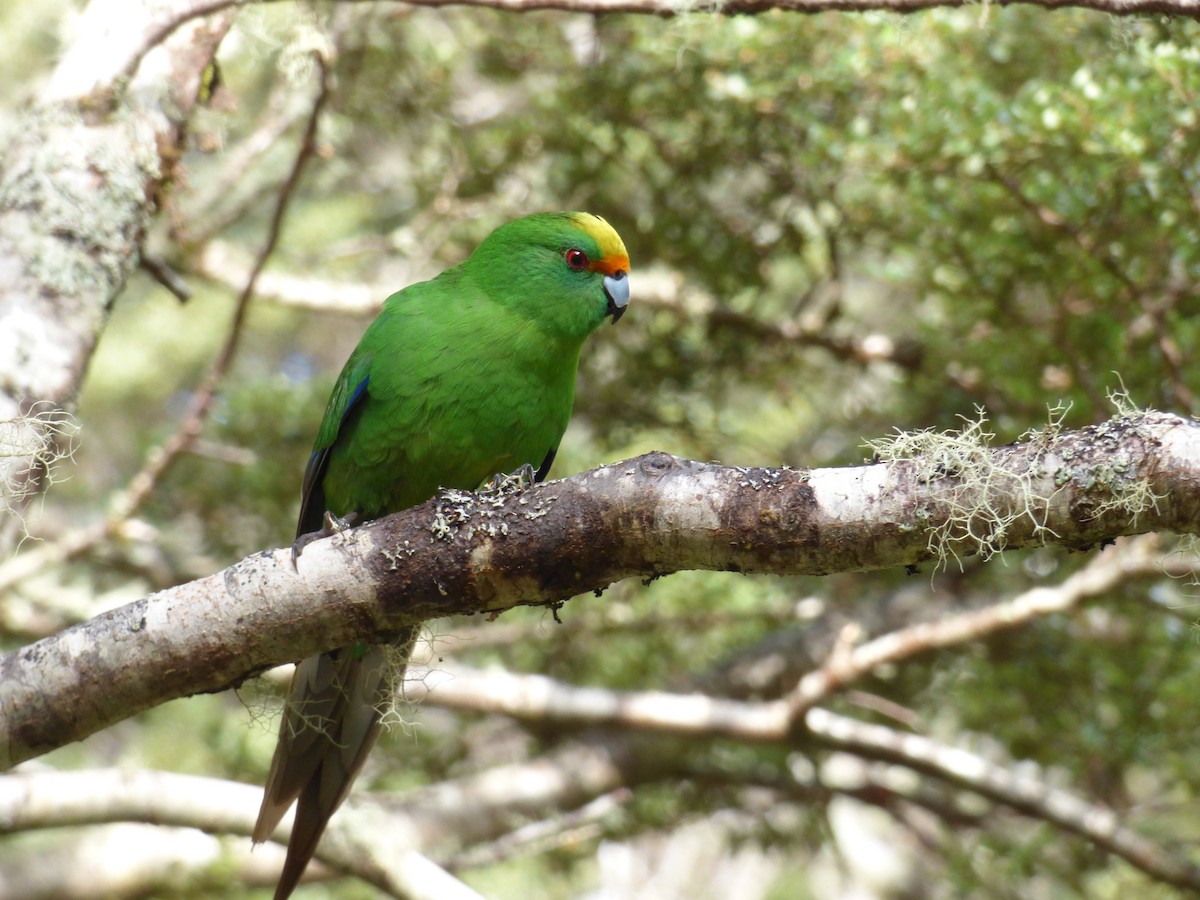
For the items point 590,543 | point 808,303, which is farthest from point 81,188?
point 808,303

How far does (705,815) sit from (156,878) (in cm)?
246

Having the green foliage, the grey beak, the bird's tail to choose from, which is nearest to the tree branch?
the bird's tail

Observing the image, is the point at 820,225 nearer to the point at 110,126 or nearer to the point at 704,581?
the point at 704,581

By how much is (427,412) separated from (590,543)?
1173 millimetres

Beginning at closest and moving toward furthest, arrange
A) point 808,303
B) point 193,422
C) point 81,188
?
1. point 81,188
2. point 193,422
3. point 808,303

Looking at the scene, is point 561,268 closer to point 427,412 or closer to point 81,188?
point 427,412

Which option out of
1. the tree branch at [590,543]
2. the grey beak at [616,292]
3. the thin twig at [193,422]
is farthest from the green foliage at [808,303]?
the tree branch at [590,543]

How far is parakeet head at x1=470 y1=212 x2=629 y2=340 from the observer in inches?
140

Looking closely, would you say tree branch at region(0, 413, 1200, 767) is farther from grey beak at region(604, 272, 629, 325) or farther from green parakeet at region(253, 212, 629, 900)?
grey beak at region(604, 272, 629, 325)

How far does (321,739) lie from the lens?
3326 mm

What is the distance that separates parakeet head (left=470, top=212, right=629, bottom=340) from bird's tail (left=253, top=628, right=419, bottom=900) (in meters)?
1.11

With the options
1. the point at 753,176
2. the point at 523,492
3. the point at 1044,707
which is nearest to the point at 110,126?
the point at 523,492

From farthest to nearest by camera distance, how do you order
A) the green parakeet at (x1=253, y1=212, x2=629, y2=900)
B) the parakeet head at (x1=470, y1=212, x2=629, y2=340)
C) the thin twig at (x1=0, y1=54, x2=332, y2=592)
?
the thin twig at (x1=0, y1=54, x2=332, y2=592) < the parakeet head at (x1=470, y1=212, x2=629, y2=340) < the green parakeet at (x1=253, y1=212, x2=629, y2=900)

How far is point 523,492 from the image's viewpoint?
234cm
